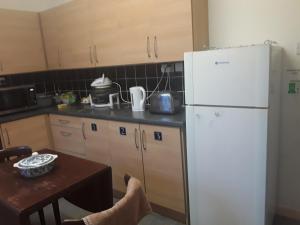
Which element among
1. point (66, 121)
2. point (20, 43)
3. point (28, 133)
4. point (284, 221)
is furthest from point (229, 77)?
point (20, 43)

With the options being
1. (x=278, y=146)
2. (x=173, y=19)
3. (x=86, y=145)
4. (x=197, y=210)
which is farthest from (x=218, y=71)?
(x=86, y=145)

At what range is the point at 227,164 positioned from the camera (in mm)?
1717

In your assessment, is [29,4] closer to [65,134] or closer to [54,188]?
[65,134]

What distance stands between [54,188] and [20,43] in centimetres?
233

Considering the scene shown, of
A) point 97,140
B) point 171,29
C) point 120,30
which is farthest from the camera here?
point 97,140

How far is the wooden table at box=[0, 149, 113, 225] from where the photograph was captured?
1.20 metres

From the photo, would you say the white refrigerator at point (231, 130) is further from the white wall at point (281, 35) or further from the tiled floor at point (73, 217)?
the tiled floor at point (73, 217)

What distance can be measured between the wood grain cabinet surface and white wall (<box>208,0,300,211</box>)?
152 millimetres

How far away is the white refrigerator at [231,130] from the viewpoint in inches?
59.4

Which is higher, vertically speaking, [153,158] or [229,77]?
[229,77]

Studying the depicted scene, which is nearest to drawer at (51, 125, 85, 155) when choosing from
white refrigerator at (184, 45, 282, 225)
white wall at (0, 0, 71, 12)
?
white refrigerator at (184, 45, 282, 225)

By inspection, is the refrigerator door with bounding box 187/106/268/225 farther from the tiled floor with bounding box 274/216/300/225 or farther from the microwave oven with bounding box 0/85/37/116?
the microwave oven with bounding box 0/85/37/116

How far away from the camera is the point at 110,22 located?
8.12 feet

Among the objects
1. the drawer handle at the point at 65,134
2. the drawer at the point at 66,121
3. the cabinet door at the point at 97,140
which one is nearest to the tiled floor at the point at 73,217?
the cabinet door at the point at 97,140
